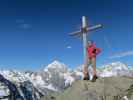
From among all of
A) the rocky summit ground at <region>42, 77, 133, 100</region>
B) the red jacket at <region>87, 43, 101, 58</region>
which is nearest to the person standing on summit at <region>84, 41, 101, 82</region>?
the red jacket at <region>87, 43, 101, 58</region>

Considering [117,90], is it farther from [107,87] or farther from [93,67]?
[93,67]

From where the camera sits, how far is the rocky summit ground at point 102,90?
25539 mm

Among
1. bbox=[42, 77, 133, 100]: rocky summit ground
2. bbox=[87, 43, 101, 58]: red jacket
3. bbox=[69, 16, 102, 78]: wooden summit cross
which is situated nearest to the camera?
bbox=[42, 77, 133, 100]: rocky summit ground

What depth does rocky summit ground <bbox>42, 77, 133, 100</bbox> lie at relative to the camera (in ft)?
83.8

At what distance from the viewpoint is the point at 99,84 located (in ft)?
88.9

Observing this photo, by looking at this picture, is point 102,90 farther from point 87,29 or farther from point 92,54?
point 87,29

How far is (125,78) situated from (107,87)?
2078 mm

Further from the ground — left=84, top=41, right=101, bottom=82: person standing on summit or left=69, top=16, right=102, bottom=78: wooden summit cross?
left=69, top=16, right=102, bottom=78: wooden summit cross

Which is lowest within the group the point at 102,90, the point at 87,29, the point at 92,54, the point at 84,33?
the point at 102,90

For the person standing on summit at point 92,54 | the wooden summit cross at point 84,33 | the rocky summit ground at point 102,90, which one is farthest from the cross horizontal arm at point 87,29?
the rocky summit ground at point 102,90

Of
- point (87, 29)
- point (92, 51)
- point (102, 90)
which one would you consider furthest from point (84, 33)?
point (102, 90)

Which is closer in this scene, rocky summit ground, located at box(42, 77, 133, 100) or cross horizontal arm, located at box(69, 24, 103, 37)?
rocky summit ground, located at box(42, 77, 133, 100)

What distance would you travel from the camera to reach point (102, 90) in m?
26.3

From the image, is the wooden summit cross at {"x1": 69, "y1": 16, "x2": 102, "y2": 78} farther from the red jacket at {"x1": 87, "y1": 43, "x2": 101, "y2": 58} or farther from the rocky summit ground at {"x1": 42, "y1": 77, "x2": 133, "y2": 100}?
the rocky summit ground at {"x1": 42, "y1": 77, "x2": 133, "y2": 100}
